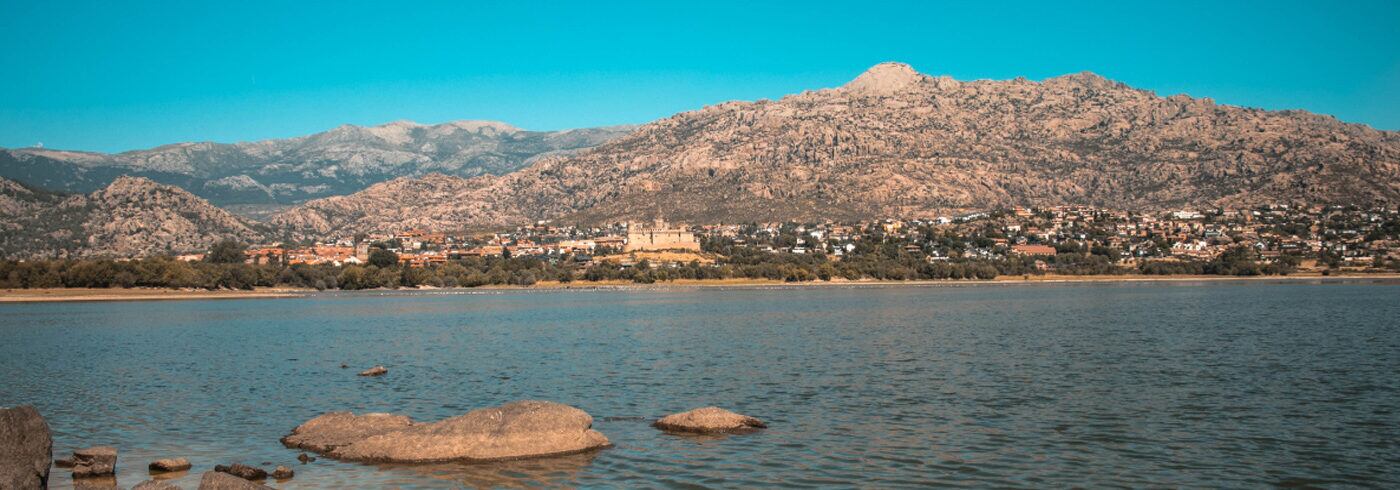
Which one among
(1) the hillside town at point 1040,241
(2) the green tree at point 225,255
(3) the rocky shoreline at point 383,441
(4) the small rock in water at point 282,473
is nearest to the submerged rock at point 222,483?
(3) the rocky shoreline at point 383,441

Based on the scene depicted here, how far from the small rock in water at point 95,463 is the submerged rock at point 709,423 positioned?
11.1m

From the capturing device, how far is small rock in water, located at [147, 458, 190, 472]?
20.0 m

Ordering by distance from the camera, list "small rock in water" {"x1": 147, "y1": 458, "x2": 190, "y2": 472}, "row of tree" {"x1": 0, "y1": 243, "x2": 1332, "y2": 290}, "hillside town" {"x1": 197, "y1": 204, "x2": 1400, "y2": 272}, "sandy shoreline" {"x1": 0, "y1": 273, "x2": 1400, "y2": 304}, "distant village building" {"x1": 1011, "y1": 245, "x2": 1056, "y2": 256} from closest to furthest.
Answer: "small rock in water" {"x1": 147, "y1": 458, "x2": 190, "y2": 472} < "sandy shoreline" {"x1": 0, "y1": 273, "x2": 1400, "y2": 304} < "row of tree" {"x1": 0, "y1": 243, "x2": 1332, "y2": 290} < "hillside town" {"x1": 197, "y1": 204, "x2": 1400, "y2": 272} < "distant village building" {"x1": 1011, "y1": 245, "x2": 1056, "y2": 256}

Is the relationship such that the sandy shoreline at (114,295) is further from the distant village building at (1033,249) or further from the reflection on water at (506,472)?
the reflection on water at (506,472)

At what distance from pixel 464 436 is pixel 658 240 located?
544ft

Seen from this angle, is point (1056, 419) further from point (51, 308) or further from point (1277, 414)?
point (51, 308)

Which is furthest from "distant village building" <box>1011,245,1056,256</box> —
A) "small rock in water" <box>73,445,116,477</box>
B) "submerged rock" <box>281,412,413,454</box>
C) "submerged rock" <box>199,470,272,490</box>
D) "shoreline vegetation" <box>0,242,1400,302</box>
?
"submerged rock" <box>199,470,272,490</box>

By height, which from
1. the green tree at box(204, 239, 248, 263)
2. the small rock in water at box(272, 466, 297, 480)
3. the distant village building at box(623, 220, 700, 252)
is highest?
the distant village building at box(623, 220, 700, 252)

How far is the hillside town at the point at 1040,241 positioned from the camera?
15475 centimetres

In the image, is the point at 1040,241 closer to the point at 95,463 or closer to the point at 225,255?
the point at 225,255

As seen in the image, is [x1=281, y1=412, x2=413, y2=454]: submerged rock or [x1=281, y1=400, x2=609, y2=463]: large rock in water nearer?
[x1=281, y1=400, x2=609, y2=463]: large rock in water

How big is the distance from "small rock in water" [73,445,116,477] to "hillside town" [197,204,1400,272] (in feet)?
461

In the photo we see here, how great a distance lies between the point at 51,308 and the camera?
102438 millimetres

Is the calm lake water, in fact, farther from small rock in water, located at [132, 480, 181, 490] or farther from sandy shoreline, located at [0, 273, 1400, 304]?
sandy shoreline, located at [0, 273, 1400, 304]
